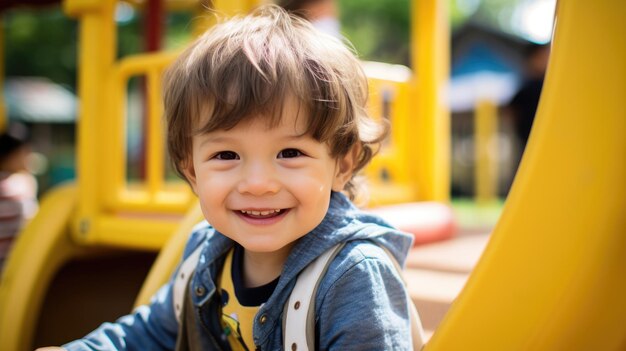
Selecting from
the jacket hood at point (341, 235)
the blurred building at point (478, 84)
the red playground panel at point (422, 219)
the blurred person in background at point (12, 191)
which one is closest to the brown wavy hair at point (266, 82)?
the jacket hood at point (341, 235)

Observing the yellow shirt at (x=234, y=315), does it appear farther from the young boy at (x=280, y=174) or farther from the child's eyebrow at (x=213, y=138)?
the child's eyebrow at (x=213, y=138)

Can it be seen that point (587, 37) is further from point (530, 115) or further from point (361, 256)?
point (530, 115)

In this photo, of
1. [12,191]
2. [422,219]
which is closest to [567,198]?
[422,219]

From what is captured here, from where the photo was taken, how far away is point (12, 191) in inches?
135

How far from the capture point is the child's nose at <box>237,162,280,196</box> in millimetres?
959

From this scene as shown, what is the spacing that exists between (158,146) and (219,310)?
1.00 m

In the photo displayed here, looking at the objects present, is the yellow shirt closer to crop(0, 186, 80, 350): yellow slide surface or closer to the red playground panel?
the red playground panel

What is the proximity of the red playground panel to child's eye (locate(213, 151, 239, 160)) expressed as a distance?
3.46 feet

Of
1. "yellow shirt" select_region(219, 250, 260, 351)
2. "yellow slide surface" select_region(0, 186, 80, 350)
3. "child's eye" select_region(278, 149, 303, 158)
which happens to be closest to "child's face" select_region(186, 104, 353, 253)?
"child's eye" select_region(278, 149, 303, 158)

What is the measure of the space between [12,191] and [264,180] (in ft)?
9.74

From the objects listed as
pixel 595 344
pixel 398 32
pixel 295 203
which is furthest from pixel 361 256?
pixel 398 32

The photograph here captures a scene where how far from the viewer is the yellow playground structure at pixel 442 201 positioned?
2.68 ft

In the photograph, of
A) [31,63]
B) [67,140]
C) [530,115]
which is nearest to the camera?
[530,115]

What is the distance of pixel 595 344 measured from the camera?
0.88 m
